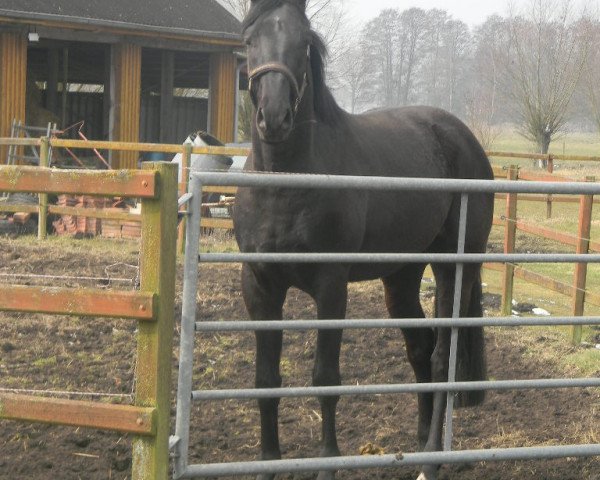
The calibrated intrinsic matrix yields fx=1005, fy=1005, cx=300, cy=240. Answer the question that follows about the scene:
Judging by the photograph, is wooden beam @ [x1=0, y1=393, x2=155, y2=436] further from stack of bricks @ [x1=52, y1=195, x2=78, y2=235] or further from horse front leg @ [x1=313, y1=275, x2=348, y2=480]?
stack of bricks @ [x1=52, y1=195, x2=78, y2=235]

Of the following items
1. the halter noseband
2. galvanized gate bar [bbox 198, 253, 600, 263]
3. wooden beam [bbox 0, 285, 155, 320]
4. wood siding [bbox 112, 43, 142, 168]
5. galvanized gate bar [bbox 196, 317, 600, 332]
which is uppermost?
wood siding [bbox 112, 43, 142, 168]

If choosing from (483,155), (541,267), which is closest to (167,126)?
(541,267)

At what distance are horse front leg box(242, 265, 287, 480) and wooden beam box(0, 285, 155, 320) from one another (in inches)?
46.7

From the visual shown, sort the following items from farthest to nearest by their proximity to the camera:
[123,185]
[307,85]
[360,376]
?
[360,376]
[307,85]
[123,185]

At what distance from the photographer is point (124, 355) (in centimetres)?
698

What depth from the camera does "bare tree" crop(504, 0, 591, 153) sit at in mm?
40812

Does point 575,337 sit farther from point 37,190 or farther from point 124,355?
point 37,190

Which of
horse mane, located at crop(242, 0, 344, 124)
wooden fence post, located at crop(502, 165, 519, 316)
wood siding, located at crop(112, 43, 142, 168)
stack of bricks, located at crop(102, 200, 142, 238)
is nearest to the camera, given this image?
horse mane, located at crop(242, 0, 344, 124)

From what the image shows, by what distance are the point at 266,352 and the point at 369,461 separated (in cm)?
95

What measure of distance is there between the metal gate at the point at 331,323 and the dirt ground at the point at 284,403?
0.94 meters

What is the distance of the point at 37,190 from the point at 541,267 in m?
10.6

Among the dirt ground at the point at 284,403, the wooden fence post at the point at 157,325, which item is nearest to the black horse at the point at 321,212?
the dirt ground at the point at 284,403

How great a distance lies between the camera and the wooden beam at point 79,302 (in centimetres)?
343

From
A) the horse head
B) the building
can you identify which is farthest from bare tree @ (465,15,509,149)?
the horse head
